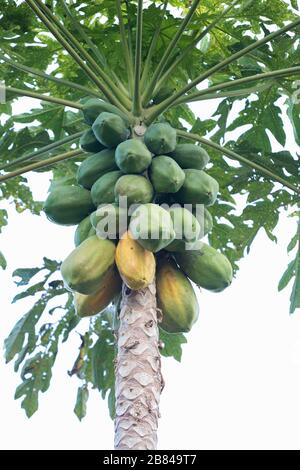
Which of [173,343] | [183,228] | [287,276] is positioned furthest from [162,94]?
[173,343]

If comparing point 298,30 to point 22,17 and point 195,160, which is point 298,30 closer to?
point 195,160

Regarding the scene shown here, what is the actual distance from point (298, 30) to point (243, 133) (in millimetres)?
651

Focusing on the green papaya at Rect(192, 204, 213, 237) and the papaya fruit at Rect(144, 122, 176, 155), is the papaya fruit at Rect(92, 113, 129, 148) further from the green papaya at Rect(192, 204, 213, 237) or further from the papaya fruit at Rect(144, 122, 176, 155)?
the green papaya at Rect(192, 204, 213, 237)

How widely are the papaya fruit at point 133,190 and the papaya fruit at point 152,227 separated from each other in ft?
0.31

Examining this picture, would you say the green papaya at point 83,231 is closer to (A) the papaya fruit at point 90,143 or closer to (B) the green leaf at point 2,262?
(A) the papaya fruit at point 90,143

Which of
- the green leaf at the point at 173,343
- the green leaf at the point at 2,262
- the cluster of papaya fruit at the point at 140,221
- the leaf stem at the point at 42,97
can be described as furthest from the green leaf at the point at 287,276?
the green leaf at the point at 2,262

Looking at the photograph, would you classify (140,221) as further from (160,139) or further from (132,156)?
(160,139)

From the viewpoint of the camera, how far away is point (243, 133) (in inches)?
159

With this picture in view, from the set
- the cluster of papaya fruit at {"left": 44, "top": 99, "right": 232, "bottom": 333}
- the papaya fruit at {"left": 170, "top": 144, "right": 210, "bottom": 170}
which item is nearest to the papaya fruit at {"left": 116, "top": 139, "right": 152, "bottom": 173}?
the cluster of papaya fruit at {"left": 44, "top": 99, "right": 232, "bottom": 333}

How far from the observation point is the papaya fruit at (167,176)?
2.80m

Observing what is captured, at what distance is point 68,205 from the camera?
2.96 metres

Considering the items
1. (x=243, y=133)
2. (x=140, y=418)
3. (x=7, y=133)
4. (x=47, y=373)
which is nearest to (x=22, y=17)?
(x=7, y=133)

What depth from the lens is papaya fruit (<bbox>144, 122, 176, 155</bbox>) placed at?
9.65 ft

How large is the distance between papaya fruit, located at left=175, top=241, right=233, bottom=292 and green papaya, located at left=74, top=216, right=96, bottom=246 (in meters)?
0.38
